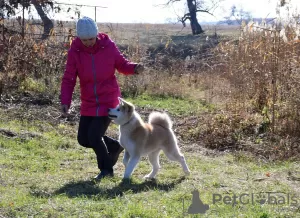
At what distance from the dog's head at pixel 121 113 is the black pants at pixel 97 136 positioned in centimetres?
16

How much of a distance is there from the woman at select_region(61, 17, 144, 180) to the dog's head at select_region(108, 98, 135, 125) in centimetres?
11

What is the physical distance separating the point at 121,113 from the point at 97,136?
39cm

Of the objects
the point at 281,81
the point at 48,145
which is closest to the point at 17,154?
the point at 48,145

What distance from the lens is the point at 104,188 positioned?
555cm

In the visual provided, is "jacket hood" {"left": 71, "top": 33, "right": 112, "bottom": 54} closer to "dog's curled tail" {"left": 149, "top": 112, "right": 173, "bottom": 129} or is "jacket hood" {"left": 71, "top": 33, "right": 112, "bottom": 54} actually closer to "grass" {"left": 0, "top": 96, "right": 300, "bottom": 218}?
"dog's curled tail" {"left": 149, "top": 112, "right": 173, "bottom": 129}

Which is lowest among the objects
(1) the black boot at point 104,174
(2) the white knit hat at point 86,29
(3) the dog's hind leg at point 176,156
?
(1) the black boot at point 104,174

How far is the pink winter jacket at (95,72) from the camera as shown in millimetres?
5918

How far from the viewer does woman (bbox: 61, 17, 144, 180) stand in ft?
19.4

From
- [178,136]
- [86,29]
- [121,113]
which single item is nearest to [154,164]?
[121,113]

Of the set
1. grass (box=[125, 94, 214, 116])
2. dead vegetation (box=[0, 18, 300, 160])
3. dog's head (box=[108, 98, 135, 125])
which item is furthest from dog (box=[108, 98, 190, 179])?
grass (box=[125, 94, 214, 116])

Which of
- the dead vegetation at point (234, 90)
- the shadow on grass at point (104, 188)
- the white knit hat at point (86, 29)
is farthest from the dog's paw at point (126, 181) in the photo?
the dead vegetation at point (234, 90)

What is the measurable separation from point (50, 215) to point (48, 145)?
3698 mm

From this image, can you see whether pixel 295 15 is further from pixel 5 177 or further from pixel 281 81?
pixel 5 177

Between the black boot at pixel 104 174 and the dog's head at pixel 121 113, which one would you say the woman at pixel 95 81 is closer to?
the black boot at pixel 104 174
